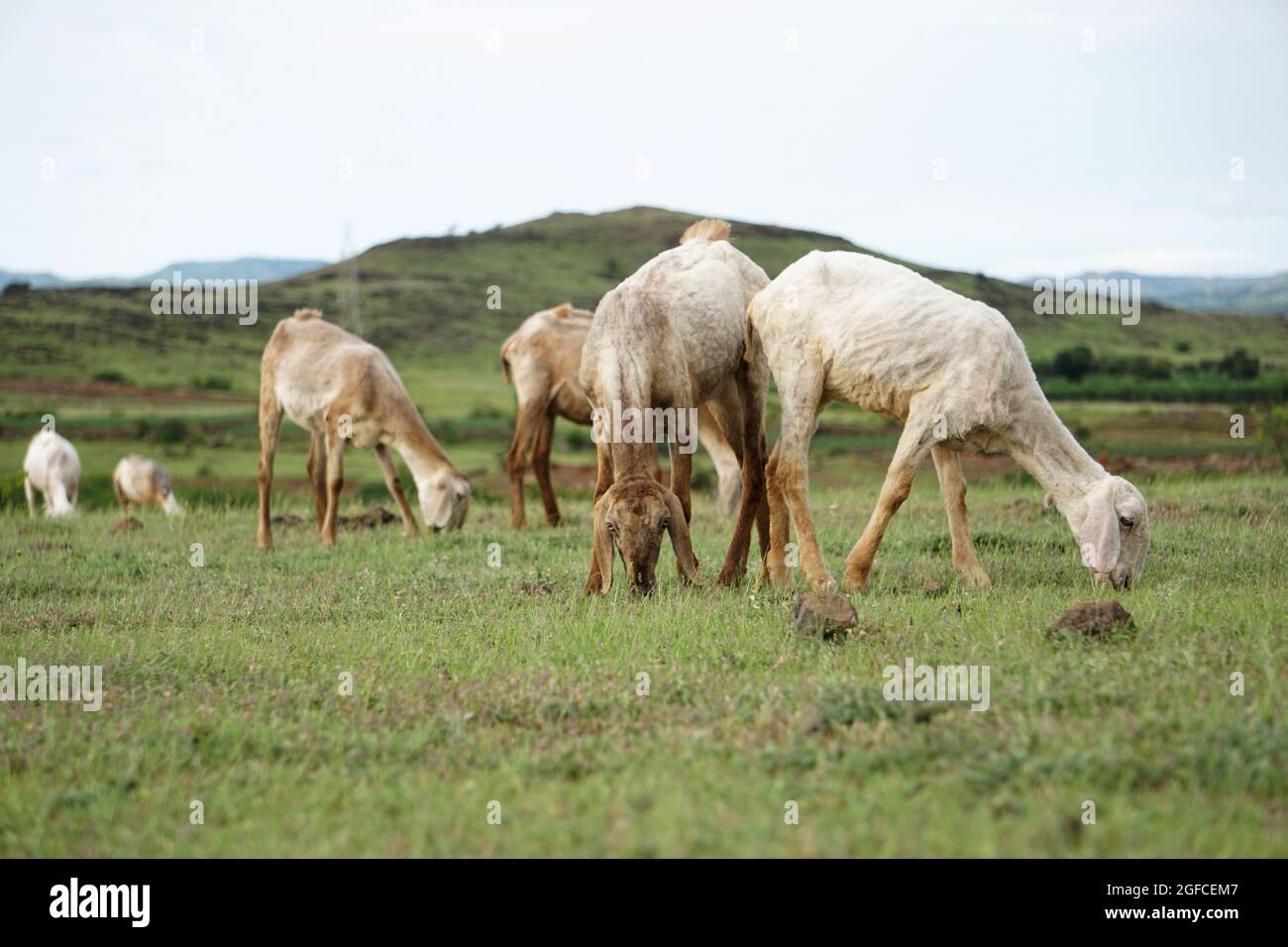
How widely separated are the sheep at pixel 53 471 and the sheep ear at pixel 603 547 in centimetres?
1549

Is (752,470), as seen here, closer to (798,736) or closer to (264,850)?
(798,736)

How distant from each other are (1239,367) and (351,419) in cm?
4729

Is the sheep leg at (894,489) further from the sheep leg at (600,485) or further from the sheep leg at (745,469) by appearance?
the sheep leg at (600,485)

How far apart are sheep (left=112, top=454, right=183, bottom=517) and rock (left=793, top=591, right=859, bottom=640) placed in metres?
16.3

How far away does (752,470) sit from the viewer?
1031cm

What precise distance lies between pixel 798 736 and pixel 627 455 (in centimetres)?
354

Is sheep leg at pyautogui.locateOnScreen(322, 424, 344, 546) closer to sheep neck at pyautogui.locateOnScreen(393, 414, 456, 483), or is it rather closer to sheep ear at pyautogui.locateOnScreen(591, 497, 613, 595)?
sheep neck at pyautogui.locateOnScreen(393, 414, 456, 483)

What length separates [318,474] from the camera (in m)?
15.3

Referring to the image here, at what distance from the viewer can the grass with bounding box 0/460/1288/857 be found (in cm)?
460

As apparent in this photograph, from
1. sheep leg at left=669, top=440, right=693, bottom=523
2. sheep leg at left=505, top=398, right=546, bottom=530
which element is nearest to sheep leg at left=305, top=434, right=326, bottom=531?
sheep leg at left=505, top=398, right=546, bottom=530

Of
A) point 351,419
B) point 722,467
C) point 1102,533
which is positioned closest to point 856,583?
point 1102,533

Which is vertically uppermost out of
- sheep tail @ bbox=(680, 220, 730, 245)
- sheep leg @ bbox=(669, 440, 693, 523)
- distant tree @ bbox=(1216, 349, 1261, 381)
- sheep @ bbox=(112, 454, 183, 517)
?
sheep tail @ bbox=(680, 220, 730, 245)

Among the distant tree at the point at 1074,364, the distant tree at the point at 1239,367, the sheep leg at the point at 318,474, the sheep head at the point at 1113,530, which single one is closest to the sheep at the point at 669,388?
the sheep head at the point at 1113,530
